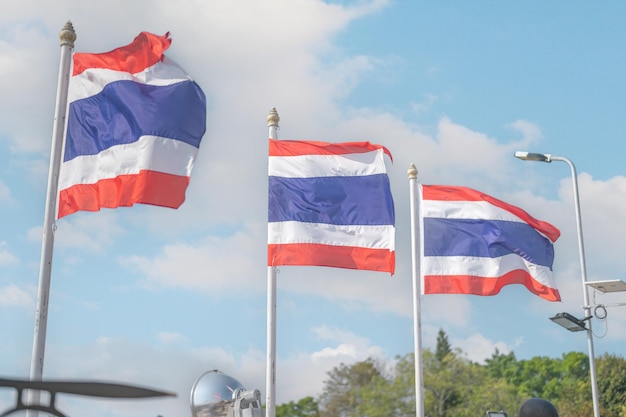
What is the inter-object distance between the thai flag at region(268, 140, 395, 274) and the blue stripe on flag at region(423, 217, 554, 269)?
305 cm

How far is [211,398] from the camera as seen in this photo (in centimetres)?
1500

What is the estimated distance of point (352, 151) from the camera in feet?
54.4

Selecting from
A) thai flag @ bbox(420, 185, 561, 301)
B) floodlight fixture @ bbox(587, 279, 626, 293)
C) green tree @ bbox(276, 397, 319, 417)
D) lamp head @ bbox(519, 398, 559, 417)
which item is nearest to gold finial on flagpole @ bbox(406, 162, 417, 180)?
thai flag @ bbox(420, 185, 561, 301)

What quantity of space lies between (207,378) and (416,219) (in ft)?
21.0

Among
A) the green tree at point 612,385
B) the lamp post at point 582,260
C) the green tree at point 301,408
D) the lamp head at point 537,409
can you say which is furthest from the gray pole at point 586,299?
the green tree at point 301,408

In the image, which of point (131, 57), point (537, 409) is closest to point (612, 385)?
point (131, 57)

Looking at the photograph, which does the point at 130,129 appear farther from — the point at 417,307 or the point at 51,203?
the point at 417,307

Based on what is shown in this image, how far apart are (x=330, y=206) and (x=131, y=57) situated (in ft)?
14.8

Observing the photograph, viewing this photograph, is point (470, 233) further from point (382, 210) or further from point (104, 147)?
point (104, 147)

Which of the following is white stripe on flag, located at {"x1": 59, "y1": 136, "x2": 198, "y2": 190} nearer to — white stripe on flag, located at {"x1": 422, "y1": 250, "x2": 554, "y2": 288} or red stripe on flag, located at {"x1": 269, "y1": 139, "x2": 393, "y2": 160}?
red stripe on flag, located at {"x1": 269, "y1": 139, "x2": 393, "y2": 160}

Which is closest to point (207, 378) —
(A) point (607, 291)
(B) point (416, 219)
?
(B) point (416, 219)

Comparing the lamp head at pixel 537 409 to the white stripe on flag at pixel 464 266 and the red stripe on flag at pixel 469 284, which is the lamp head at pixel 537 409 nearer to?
the red stripe on flag at pixel 469 284

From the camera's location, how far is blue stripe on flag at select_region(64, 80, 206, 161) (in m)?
12.8

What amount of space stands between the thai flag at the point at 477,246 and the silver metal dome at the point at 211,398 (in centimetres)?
529
